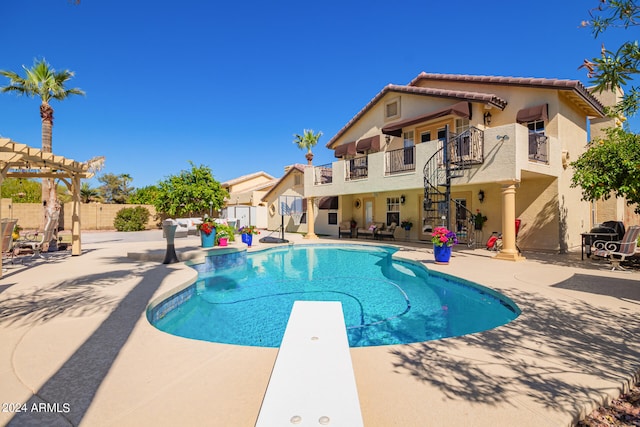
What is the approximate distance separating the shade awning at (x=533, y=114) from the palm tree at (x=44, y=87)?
24.7 meters

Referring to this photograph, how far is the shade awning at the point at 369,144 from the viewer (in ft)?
61.8

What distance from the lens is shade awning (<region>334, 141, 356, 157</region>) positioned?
20877 millimetres

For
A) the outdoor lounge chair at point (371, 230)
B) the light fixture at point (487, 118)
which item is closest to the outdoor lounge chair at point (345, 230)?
the outdoor lounge chair at point (371, 230)

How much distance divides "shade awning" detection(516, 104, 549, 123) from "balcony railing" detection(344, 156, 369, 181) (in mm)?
7987

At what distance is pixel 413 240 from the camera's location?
60.2ft

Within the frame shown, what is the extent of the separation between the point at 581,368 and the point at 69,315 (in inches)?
292

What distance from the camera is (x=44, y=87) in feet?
56.5

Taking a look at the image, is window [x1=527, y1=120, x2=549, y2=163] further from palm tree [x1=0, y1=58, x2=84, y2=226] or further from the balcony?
palm tree [x1=0, y1=58, x2=84, y2=226]

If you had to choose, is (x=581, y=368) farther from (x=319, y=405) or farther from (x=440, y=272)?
(x=440, y=272)

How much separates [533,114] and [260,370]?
15457 millimetres

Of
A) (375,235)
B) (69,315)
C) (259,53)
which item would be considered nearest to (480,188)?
(375,235)

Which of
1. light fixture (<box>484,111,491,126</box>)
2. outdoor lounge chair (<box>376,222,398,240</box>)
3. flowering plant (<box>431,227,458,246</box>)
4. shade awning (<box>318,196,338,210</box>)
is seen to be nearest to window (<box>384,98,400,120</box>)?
light fixture (<box>484,111,491,126</box>)

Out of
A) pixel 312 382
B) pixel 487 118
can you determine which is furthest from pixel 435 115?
pixel 312 382

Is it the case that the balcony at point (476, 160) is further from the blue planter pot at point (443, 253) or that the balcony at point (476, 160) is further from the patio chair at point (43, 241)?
the patio chair at point (43, 241)
